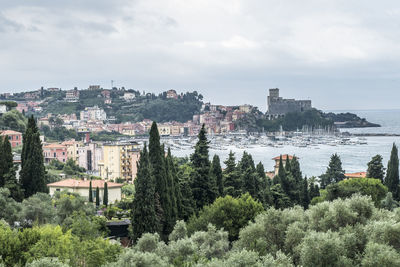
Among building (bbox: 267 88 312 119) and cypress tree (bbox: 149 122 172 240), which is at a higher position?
building (bbox: 267 88 312 119)

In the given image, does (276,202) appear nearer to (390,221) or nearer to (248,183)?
(248,183)

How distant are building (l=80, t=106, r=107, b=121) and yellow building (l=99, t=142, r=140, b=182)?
8589 cm

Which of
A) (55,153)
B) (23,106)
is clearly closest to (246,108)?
(23,106)

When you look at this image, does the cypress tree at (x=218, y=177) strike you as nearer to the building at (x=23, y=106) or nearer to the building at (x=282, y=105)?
the building at (x=23, y=106)

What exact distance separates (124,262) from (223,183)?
12951 millimetres

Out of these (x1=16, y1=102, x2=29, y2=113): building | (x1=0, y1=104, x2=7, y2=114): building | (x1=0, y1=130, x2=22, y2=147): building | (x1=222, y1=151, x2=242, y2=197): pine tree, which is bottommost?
(x1=222, y1=151, x2=242, y2=197): pine tree

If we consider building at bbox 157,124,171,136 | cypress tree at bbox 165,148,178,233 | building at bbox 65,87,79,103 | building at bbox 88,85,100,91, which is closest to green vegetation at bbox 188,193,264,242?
cypress tree at bbox 165,148,178,233

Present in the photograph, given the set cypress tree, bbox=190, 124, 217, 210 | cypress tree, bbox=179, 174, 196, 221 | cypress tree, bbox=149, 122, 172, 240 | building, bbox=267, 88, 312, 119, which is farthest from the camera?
building, bbox=267, 88, 312, 119

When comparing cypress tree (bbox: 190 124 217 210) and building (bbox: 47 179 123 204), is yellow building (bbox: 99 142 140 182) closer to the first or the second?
building (bbox: 47 179 123 204)

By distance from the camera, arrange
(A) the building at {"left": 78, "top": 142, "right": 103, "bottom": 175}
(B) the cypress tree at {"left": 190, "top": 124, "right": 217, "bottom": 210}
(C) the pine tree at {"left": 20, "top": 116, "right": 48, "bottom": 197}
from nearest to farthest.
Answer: (C) the pine tree at {"left": 20, "top": 116, "right": 48, "bottom": 197}, (B) the cypress tree at {"left": 190, "top": 124, "right": 217, "bottom": 210}, (A) the building at {"left": 78, "top": 142, "right": 103, "bottom": 175}

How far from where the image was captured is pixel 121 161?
1885 inches

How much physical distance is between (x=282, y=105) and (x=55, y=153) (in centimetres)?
11187

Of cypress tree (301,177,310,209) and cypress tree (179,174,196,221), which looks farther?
cypress tree (301,177,310,209)

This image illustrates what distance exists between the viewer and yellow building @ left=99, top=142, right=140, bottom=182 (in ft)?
157
